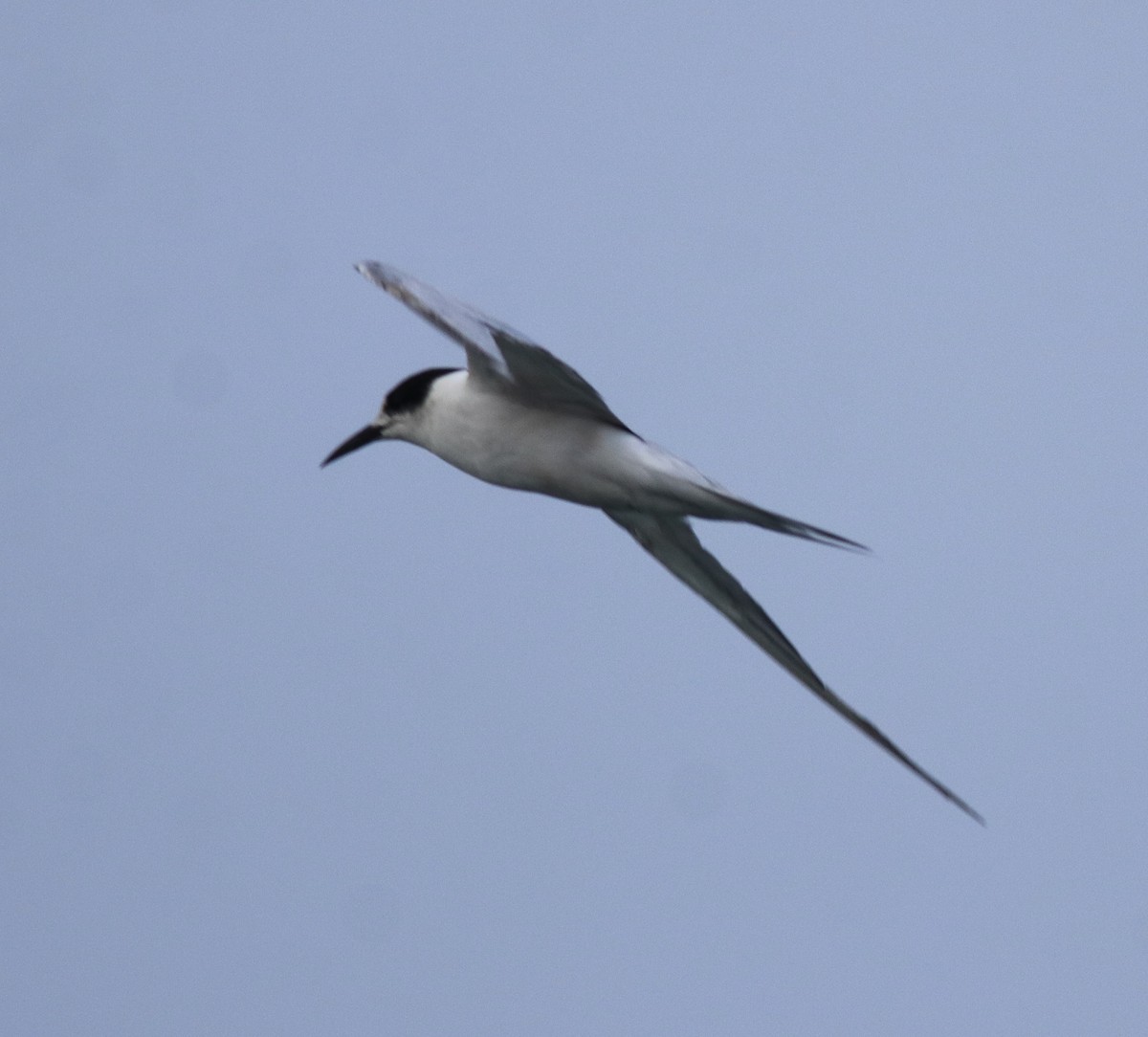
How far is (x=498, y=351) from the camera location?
8781 millimetres

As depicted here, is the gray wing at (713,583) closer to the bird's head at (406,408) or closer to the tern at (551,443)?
the tern at (551,443)

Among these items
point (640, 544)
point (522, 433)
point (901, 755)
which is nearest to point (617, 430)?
point (522, 433)

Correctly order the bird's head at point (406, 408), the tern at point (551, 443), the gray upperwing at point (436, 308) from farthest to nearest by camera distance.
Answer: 1. the bird's head at point (406, 408)
2. the tern at point (551, 443)
3. the gray upperwing at point (436, 308)

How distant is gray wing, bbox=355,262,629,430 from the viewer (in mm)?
8266

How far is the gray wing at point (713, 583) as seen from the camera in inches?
406

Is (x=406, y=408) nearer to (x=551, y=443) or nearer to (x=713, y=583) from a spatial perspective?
(x=551, y=443)

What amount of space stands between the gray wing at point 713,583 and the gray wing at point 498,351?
838 millimetres

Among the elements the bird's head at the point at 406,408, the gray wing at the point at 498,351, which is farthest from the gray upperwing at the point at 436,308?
the bird's head at the point at 406,408

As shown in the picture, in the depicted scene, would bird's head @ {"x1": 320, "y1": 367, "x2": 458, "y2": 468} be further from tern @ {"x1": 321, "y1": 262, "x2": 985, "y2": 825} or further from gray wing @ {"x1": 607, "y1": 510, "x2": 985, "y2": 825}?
gray wing @ {"x1": 607, "y1": 510, "x2": 985, "y2": 825}

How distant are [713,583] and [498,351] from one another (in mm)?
2201

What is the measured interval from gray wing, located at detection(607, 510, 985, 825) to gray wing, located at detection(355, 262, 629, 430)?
838 millimetres

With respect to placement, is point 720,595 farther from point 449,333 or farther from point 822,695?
point 449,333

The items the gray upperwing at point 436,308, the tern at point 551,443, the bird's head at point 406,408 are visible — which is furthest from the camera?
the bird's head at point 406,408

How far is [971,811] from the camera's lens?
29.0 feet
